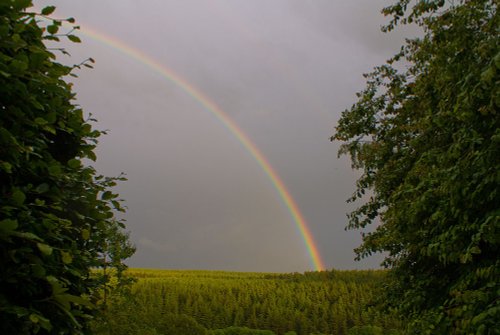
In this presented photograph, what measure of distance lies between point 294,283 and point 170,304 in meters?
10.3

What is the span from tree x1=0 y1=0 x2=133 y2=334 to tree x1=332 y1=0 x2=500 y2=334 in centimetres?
439

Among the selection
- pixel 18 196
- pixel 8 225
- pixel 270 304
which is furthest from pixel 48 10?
pixel 270 304

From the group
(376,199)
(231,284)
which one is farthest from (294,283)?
(376,199)

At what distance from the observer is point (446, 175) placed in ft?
23.3

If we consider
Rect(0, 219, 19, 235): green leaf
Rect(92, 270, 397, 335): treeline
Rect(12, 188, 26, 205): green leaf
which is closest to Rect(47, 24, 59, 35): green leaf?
Rect(12, 188, 26, 205): green leaf

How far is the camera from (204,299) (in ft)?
87.5

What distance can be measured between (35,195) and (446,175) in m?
5.89

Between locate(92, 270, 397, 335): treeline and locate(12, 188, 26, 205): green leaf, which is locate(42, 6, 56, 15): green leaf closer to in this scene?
locate(12, 188, 26, 205): green leaf

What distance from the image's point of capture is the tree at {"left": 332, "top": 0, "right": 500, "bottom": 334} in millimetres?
6551

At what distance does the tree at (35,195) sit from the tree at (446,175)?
4390mm

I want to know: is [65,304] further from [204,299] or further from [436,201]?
[204,299]

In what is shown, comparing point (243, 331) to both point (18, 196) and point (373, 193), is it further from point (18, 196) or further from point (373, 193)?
point (18, 196)

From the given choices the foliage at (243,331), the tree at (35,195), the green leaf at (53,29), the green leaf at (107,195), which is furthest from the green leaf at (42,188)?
the foliage at (243,331)

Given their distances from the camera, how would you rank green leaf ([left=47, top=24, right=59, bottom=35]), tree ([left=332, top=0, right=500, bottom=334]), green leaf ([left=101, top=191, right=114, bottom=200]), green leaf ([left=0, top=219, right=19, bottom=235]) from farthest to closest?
tree ([left=332, top=0, right=500, bottom=334])
green leaf ([left=101, top=191, right=114, bottom=200])
green leaf ([left=47, top=24, right=59, bottom=35])
green leaf ([left=0, top=219, right=19, bottom=235])
